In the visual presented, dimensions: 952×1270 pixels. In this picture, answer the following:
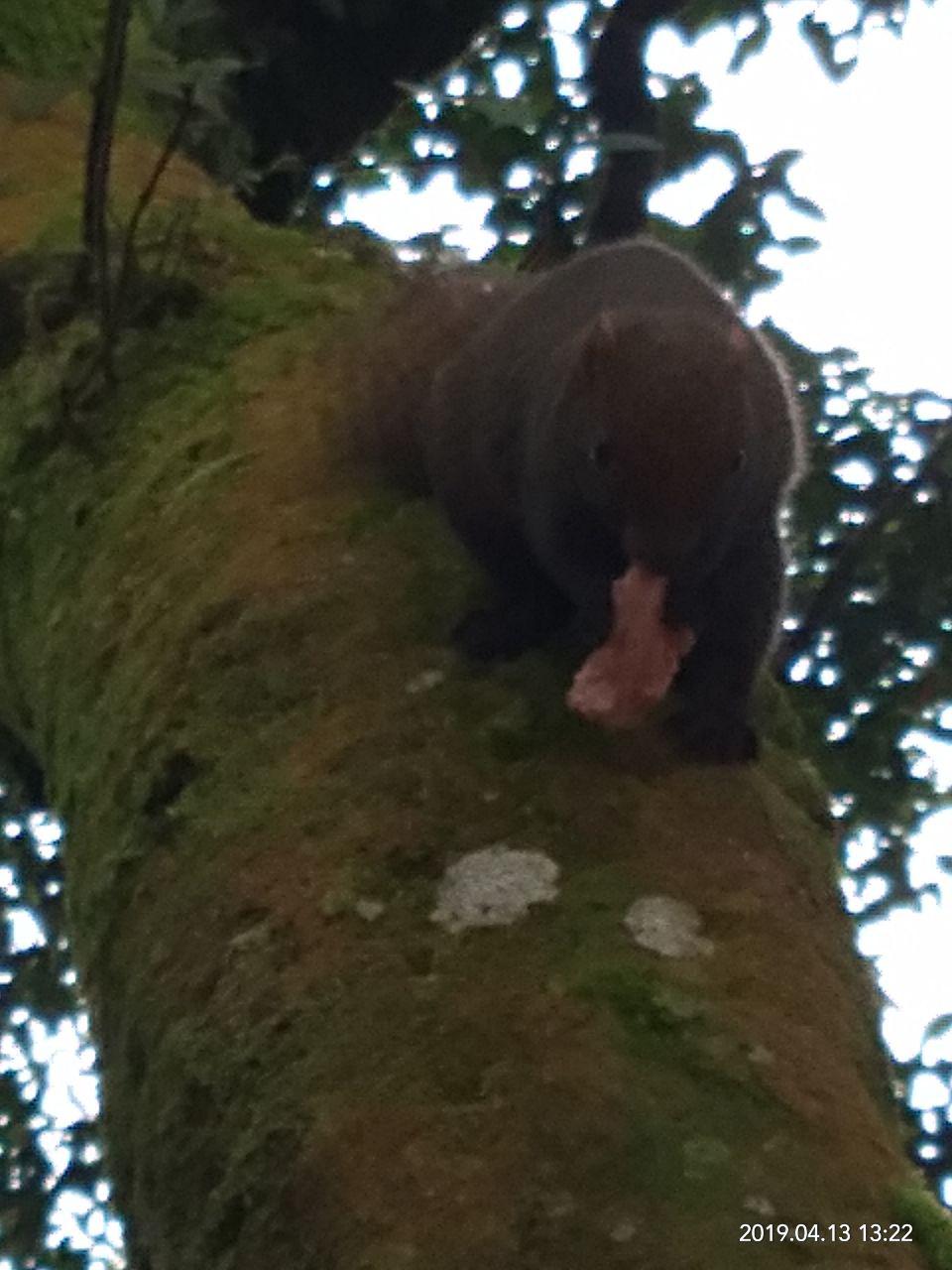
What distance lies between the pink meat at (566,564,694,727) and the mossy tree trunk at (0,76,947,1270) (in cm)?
4

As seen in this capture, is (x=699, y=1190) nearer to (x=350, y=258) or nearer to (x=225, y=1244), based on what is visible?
(x=225, y=1244)

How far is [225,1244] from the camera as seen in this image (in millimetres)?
1787

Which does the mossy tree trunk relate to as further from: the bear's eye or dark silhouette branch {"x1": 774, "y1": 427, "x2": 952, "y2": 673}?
dark silhouette branch {"x1": 774, "y1": 427, "x2": 952, "y2": 673}

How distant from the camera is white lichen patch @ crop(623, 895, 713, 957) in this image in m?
1.86

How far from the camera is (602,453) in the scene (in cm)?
261

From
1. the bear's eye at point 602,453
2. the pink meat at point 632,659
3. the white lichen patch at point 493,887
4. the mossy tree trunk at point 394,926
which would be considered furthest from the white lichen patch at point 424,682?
the bear's eye at point 602,453

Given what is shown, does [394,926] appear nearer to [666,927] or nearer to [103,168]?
[666,927]

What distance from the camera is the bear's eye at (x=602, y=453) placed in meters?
2.60

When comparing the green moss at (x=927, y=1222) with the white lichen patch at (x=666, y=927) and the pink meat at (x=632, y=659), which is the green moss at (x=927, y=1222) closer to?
the white lichen patch at (x=666, y=927)

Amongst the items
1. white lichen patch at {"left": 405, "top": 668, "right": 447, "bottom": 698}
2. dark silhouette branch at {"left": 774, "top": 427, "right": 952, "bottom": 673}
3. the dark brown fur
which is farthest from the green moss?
dark silhouette branch at {"left": 774, "top": 427, "right": 952, "bottom": 673}

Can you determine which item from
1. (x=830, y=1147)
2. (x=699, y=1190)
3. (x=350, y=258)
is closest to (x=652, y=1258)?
(x=699, y=1190)

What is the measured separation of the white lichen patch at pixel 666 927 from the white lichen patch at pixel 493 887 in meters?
0.09

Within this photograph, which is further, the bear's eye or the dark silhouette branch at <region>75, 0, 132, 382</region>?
the bear's eye
